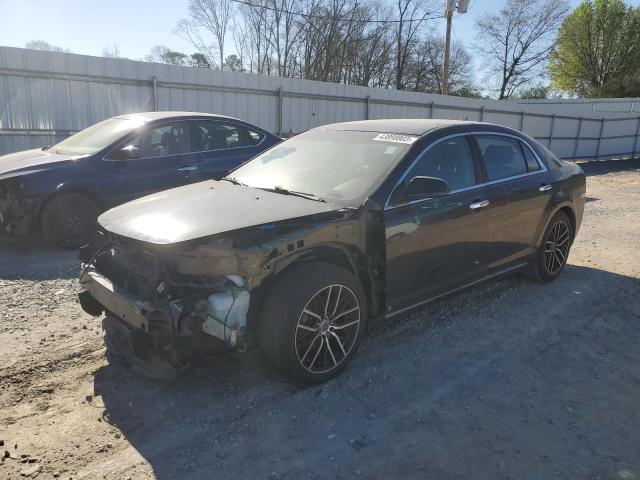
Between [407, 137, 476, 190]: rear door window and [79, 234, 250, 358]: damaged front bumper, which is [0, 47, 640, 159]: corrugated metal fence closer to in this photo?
[79, 234, 250, 358]: damaged front bumper

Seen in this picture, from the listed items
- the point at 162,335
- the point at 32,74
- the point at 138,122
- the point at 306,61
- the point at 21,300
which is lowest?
the point at 21,300

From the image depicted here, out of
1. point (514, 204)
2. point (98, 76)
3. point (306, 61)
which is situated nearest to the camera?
point (514, 204)

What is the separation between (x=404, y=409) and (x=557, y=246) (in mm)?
3238

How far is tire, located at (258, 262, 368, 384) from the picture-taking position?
119 inches

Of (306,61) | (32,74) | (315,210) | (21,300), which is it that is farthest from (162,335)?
(306,61)

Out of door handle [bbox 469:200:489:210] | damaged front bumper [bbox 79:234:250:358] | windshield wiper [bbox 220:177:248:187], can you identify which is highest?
windshield wiper [bbox 220:177:248:187]

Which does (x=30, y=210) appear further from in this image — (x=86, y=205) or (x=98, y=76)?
(x=98, y=76)

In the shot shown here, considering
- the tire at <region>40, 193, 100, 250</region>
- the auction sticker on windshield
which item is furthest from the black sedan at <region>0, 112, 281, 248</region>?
the auction sticker on windshield

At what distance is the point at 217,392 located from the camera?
10.7ft

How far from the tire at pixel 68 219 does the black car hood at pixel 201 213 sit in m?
2.78

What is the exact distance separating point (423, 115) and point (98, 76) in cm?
1078

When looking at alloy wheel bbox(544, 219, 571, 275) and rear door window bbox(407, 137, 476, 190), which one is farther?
alloy wheel bbox(544, 219, 571, 275)

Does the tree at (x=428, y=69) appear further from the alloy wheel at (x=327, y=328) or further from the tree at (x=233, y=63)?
the alloy wheel at (x=327, y=328)

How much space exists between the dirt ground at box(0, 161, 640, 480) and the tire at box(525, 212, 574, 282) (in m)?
0.72
